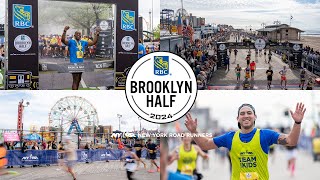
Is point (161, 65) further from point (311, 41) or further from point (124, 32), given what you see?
point (311, 41)

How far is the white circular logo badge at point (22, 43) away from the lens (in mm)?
5898

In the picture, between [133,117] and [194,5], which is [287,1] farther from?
[133,117]

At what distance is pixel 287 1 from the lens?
19.5 feet

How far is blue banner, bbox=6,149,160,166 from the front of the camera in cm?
468

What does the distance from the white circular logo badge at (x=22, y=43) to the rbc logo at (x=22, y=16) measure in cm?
12

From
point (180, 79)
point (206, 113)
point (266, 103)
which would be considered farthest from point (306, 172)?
point (180, 79)

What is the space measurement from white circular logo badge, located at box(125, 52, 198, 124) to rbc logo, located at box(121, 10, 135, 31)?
187 centimetres

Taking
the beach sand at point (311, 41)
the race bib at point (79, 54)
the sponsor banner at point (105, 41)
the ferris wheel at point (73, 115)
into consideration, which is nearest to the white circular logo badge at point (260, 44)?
the beach sand at point (311, 41)

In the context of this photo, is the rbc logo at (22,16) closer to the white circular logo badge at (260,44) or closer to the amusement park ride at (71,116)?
the amusement park ride at (71,116)

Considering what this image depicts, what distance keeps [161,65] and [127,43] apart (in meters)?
2.01

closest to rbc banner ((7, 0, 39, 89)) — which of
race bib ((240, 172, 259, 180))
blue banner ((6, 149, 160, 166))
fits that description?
blue banner ((6, 149, 160, 166))

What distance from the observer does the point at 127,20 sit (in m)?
6.28

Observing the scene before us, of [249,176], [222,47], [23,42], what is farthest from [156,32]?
[249,176]

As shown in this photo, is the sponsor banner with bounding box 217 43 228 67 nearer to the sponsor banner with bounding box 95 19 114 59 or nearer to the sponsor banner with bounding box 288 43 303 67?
the sponsor banner with bounding box 288 43 303 67
